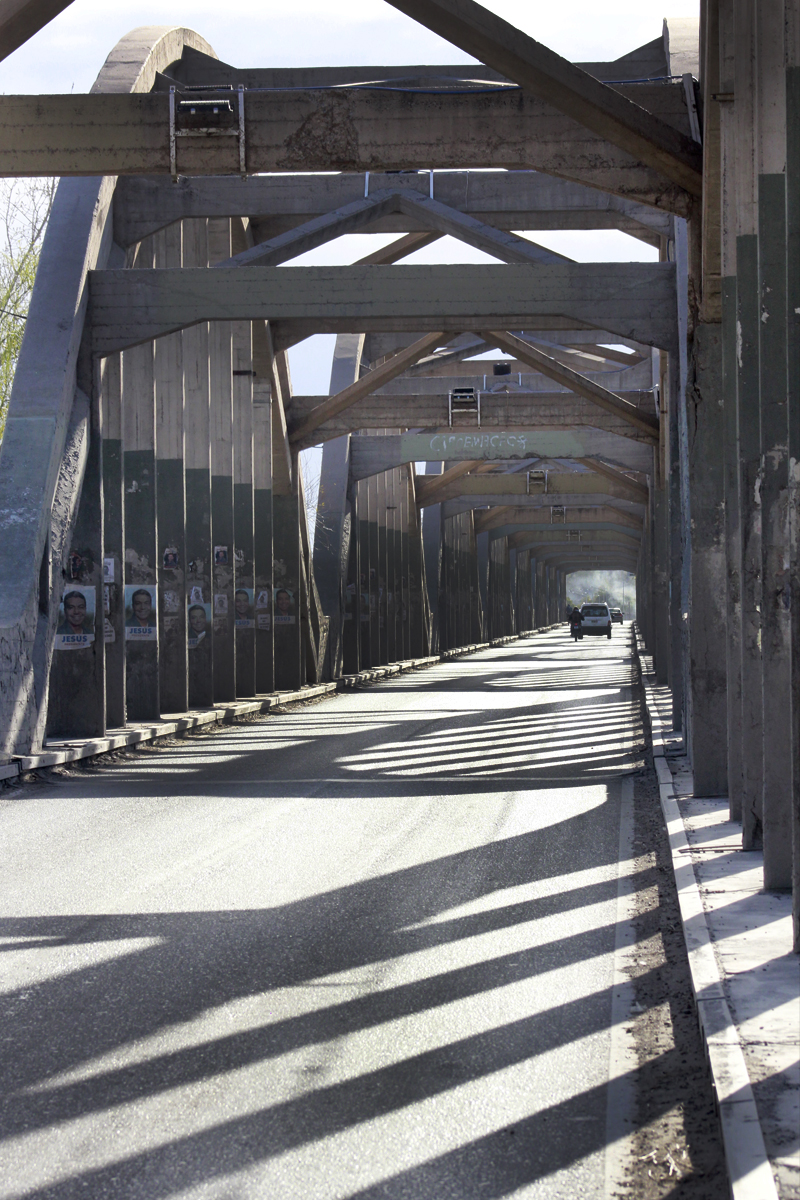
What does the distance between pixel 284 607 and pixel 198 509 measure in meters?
4.67

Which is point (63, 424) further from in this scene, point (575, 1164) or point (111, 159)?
point (575, 1164)

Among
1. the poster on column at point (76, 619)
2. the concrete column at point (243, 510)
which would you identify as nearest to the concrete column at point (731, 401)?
the poster on column at point (76, 619)

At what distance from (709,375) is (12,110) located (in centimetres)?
576

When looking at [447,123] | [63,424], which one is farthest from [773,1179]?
[63,424]

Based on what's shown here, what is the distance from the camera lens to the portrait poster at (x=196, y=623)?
1931 centimetres

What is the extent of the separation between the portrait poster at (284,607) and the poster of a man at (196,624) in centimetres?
445

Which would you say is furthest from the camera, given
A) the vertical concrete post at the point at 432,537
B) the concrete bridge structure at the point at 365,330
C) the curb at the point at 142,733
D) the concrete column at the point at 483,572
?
the concrete column at the point at 483,572

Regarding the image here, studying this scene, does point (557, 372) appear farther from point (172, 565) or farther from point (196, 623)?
point (196, 623)

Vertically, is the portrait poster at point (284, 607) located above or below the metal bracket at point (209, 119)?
below

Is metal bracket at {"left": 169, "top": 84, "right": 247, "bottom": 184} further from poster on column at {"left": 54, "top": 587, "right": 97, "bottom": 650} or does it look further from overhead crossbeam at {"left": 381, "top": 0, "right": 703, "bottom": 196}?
poster on column at {"left": 54, "top": 587, "right": 97, "bottom": 650}

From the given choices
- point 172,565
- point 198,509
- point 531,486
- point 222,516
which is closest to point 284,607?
point 222,516

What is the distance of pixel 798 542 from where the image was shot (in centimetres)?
486

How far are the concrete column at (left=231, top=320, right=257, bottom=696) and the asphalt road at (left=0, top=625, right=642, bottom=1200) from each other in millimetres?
10610

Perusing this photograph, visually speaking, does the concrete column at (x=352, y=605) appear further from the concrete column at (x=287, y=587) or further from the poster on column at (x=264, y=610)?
the poster on column at (x=264, y=610)
